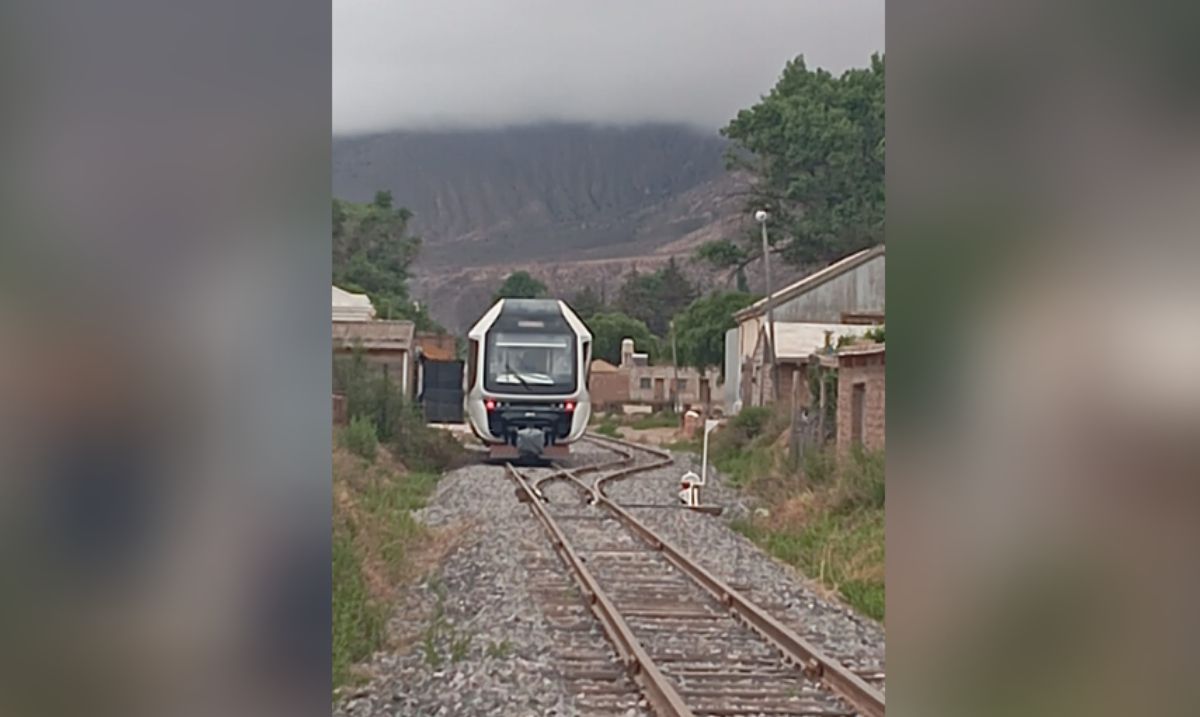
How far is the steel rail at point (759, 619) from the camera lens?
3482 millimetres

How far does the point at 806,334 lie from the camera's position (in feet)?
12.4

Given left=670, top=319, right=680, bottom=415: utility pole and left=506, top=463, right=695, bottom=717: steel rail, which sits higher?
left=670, top=319, right=680, bottom=415: utility pole

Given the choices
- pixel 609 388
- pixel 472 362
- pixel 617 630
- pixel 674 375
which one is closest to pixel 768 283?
pixel 674 375

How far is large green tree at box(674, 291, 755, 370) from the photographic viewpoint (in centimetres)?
372

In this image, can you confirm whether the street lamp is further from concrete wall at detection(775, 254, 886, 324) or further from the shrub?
the shrub

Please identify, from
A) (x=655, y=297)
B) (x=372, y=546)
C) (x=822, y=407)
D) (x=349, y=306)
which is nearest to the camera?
(x=349, y=306)

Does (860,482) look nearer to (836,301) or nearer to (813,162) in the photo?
(836,301)

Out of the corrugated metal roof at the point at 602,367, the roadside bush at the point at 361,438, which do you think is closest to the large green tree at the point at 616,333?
the corrugated metal roof at the point at 602,367

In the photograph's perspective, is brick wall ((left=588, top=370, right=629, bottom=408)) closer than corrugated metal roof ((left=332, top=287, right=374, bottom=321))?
No

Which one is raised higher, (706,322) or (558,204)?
(558,204)

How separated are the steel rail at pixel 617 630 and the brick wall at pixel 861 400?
3.28ft

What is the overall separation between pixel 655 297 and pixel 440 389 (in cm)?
81

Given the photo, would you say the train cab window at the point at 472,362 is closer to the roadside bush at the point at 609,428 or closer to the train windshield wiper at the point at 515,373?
the train windshield wiper at the point at 515,373

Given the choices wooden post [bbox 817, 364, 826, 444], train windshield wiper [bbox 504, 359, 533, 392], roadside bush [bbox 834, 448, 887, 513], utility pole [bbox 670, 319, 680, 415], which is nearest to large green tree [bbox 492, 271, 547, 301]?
train windshield wiper [bbox 504, 359, 533, 392]
